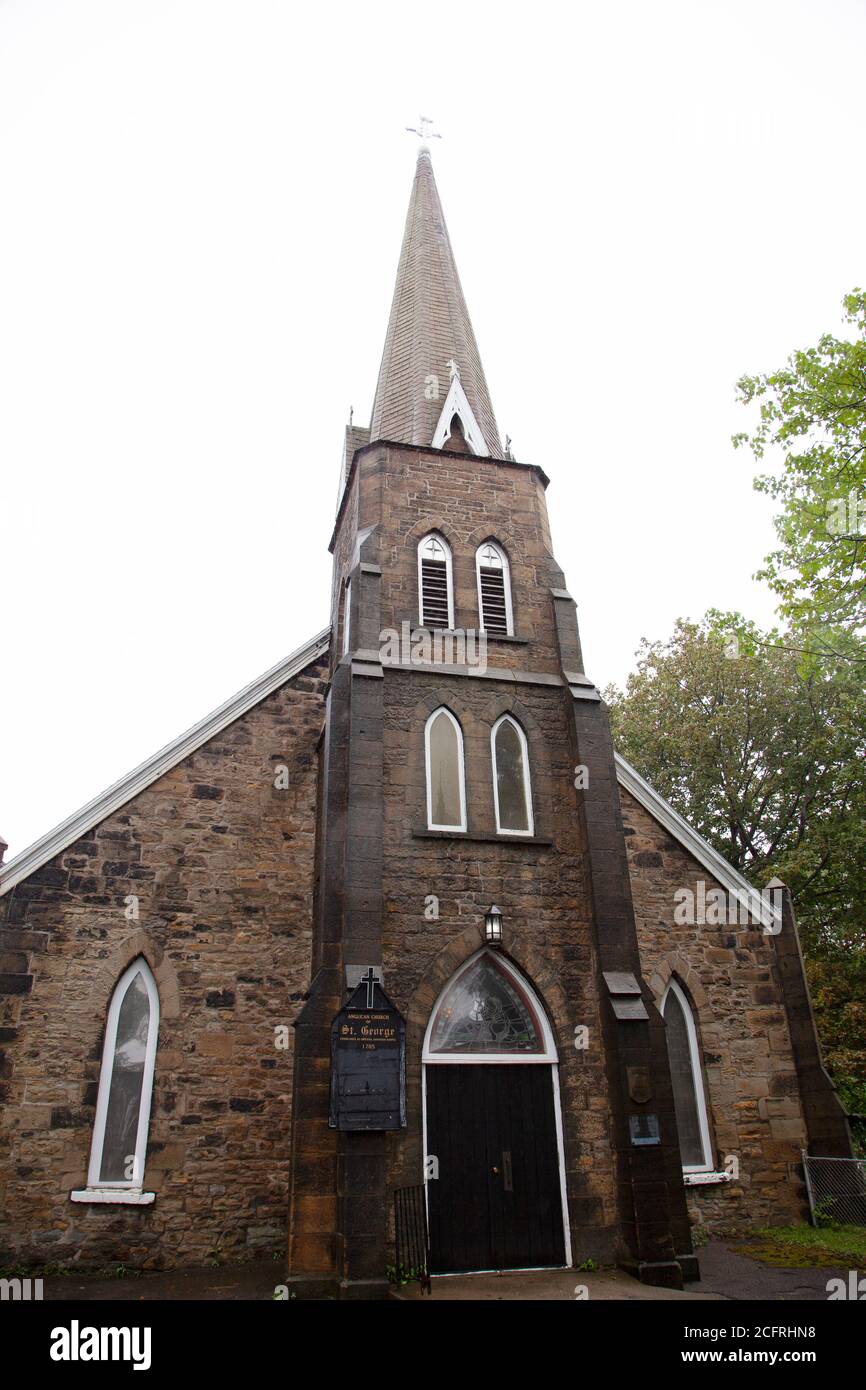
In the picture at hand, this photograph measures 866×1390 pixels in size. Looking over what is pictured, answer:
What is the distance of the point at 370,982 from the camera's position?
10.5 metres

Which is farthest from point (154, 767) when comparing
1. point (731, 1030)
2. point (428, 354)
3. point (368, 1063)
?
point (428, 354)

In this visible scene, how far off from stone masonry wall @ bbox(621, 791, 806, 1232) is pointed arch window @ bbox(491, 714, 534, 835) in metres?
2.68

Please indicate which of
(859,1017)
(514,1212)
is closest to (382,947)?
(514,1212)

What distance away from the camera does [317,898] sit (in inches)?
520

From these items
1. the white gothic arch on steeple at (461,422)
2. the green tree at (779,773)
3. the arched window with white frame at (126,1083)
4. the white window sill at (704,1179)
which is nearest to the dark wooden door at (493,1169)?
the white window sill at (704,1179)

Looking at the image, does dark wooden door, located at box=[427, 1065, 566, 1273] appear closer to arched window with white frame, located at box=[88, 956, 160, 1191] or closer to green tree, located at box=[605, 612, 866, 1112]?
arched window with white frame, located at box=[88, 956, 160, 1191]

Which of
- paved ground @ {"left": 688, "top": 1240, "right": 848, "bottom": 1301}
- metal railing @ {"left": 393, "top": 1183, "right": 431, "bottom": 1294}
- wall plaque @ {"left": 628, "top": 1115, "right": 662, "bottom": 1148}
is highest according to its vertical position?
wall plaque @ {"left": 628, "top": 1115, "right": 662, "bottom": 1148}

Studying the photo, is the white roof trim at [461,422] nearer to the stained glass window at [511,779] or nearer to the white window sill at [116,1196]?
the stained glass window at [511,779]

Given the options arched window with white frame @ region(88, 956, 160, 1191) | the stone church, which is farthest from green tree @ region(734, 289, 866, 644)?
arched window with white frame @ region(88, 956, 160, 1191)

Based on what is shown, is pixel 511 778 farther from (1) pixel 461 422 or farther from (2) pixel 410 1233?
(1) pixel 461 422

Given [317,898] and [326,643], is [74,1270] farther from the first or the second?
[326,643]

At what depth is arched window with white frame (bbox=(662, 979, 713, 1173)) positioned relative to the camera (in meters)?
13.1
